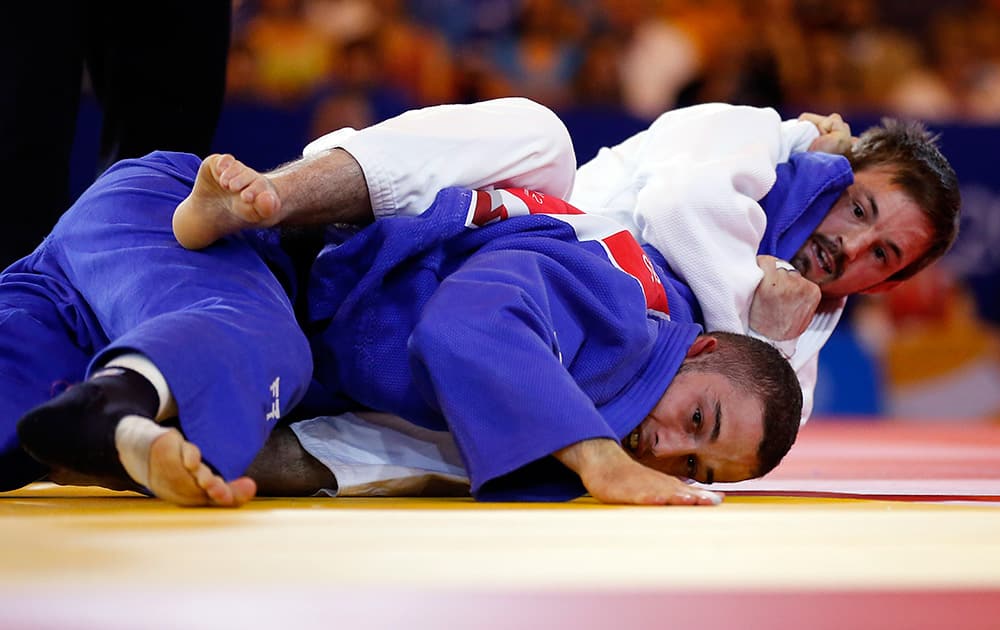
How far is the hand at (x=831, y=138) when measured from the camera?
9.57 ft

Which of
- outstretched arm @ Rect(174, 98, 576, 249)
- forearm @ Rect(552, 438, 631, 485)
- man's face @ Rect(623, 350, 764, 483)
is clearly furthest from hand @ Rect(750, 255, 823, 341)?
forearm @ Rect(552, 438, 631, 485)

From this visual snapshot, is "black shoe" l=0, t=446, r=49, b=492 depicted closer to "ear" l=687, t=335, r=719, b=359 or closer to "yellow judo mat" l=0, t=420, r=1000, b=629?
"yellow judo mat" l=0, t=420, r=1000, b=629

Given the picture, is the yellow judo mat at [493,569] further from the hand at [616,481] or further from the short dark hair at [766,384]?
the short dark hair at [766,384]

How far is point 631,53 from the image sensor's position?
5883mm

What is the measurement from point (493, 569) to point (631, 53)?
17.1 feet

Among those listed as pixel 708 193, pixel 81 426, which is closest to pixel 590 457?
pixel 81 426

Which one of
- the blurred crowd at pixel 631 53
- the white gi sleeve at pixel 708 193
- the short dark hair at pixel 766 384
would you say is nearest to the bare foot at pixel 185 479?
the short dark hair at pixel 766 384

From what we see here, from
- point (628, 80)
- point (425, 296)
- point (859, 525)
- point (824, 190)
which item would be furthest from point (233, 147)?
point (859, 525)

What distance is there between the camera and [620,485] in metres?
1.49

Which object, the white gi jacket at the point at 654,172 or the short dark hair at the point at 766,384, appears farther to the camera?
the white gi jacket at the point at 654,172

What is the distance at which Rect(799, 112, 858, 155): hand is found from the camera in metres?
2.92

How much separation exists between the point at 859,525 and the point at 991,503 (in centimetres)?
52

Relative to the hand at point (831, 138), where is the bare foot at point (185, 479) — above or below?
below

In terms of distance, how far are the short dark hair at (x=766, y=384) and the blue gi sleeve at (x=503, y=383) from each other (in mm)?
294
